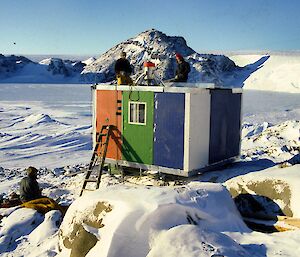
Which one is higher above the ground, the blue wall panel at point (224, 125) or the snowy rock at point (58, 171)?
the blue wall panel at point (224, 125)

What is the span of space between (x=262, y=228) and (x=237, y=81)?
71.8 metres

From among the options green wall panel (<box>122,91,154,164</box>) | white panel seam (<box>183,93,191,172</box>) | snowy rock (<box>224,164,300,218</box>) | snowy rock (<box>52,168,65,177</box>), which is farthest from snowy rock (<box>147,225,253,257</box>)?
snowy rock (<box>52,168,65,177</box>)

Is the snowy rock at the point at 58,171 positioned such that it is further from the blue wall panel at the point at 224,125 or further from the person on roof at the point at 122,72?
the blue wall panel at the point at 224,125

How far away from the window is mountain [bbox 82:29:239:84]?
5598 centimetres

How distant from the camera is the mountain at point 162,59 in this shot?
236 ft

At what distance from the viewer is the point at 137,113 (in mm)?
11070

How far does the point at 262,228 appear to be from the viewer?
6.52 m

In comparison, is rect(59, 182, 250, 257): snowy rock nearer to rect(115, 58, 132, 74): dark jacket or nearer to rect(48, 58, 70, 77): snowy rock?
rect(115, 58, 132, 74): dark jacket

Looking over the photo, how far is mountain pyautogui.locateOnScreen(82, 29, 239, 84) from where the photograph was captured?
72050 mm

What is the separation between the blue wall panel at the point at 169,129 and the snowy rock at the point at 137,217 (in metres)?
3.97

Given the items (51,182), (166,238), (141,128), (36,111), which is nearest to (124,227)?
(166,238)

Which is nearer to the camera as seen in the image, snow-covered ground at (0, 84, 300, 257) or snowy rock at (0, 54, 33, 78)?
snow-covered ground at (0, 84, 300, 257)

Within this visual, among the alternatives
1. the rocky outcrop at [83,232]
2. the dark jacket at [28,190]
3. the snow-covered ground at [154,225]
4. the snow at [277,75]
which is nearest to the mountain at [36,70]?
the snow at [277,75]

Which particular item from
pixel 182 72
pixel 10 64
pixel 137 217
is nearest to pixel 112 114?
pixel 182 72
